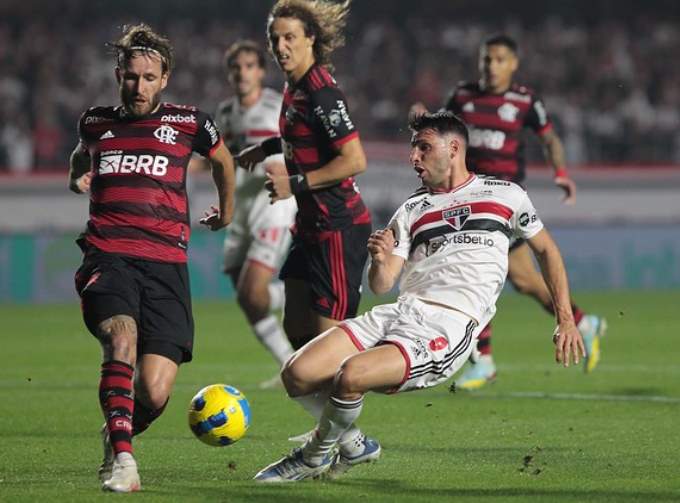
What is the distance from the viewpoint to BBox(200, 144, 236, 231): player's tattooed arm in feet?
23.3

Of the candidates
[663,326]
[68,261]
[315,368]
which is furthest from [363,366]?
[68,261]

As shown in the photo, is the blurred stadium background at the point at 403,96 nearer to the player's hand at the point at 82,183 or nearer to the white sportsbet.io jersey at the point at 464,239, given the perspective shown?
the player's hand at the point at 82,183

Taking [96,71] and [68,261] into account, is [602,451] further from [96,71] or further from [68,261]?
[96,71]

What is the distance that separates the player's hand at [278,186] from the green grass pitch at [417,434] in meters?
1.40

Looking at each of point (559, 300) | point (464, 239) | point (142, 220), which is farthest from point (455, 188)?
point (142, 220)

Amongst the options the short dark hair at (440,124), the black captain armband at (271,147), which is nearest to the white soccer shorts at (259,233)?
the black captain armband at (271,147)

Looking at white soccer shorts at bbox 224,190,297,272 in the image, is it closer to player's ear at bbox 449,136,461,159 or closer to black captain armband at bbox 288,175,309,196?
black captain armband at bbox 288,175,309,196

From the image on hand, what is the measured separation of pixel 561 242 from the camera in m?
20.8

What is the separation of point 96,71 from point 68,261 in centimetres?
537

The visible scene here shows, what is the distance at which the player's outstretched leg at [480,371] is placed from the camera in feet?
34.7

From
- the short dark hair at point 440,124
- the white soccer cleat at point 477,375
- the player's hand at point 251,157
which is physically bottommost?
the white soccer cleat at point 477,375

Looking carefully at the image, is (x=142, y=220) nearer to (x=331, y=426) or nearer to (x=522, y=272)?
(x=331, y=426)

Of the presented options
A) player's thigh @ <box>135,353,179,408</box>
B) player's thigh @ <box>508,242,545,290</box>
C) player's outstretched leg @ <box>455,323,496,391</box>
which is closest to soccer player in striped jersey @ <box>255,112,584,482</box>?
player's thigh @ <box>135,353,179,408</box>

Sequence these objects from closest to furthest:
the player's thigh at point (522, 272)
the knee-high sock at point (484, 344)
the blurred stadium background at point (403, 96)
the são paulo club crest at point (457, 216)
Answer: the são paulo club crest at point (457, 216), the knee-high sock at point (484, 344), the player's thigh at point (522, 272), the blurred stadium background at point (403, 96)
